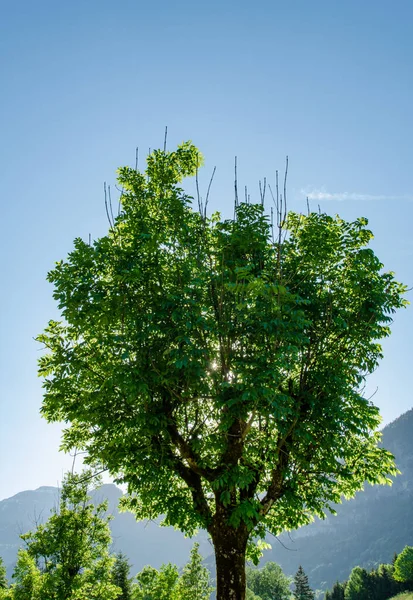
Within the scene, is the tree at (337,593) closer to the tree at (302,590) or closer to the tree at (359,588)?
the tree at (359,588)

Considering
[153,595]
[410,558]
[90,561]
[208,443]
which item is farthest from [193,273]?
[410,558]

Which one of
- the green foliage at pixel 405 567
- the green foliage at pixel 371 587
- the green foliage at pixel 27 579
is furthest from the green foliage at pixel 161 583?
the green foliage at pixel 371 587

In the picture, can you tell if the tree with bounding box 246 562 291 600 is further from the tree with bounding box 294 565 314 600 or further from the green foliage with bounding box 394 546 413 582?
the green foliage with bounding box 394 546 413 582

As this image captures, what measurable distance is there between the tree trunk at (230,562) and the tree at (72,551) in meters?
11.9

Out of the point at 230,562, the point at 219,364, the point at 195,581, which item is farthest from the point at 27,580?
the point at 219,364

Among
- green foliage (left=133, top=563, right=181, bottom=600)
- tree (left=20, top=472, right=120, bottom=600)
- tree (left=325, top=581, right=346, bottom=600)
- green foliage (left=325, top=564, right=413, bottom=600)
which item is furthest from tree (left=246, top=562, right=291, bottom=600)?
tree (left=20, top=472, right=120, bottom=600)

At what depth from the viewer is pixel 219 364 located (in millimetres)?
11898

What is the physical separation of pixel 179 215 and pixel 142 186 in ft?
11.7

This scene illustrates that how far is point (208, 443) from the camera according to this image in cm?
1145

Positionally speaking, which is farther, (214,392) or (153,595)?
(153,595)

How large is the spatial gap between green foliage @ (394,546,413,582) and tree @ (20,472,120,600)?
229 feet

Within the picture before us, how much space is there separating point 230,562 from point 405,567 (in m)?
80.5

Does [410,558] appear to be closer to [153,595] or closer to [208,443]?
[153,595]

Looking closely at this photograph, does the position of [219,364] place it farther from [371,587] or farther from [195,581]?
[371,587]
